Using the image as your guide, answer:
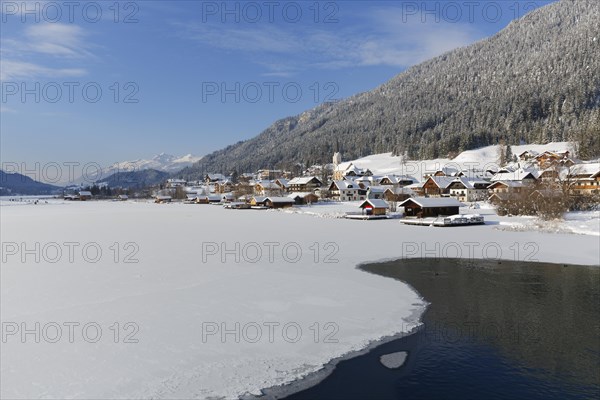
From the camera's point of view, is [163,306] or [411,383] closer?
[411,383]

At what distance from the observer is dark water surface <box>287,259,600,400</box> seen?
32.0 ft

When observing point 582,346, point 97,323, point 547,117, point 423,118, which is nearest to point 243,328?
point 97,323

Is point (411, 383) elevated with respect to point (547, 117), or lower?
lower

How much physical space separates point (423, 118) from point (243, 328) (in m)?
191

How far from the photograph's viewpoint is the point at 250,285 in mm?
19125

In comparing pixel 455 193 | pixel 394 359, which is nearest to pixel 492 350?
pixel 394 359

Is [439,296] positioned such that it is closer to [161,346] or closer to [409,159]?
[161,346]

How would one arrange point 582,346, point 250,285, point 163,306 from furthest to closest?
1. point 250,285
2. point 163,306
3. point 582,346

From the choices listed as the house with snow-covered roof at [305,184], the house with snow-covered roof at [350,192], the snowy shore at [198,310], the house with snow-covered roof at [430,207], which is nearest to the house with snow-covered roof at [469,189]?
the house with snow-covered roof at [350,192]

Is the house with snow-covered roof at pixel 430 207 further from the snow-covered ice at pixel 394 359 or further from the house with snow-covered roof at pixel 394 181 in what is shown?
the snow-covered ice at pixel 394 359

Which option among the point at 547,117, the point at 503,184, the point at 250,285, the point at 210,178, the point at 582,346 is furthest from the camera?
the point at 210,178

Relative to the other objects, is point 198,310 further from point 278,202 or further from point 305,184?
point 305,184

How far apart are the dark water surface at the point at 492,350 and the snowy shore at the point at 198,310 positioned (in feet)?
3.61

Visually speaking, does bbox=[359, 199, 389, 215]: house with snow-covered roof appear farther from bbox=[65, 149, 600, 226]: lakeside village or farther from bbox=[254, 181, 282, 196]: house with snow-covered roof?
bbox=[254, 181, 282, 196]: house with snow-covered roof
